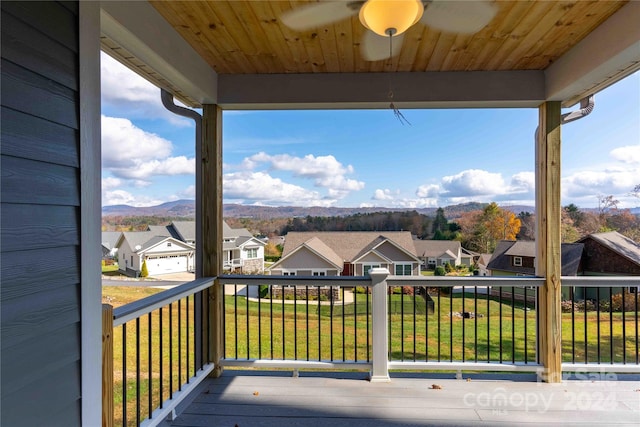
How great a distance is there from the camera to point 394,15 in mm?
1604

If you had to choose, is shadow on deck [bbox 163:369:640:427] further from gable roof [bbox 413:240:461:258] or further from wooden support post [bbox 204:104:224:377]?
gable roof [bbox 413:240:461:258]

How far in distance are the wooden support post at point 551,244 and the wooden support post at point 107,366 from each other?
310 cm

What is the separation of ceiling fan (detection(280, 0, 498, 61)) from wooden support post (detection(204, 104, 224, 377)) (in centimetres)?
116

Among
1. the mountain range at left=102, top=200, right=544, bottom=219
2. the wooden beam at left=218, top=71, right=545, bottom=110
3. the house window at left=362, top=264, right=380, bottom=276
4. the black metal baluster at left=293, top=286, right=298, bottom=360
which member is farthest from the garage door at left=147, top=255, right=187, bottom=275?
the house window at left=362, top=264, right=380, bottom=276

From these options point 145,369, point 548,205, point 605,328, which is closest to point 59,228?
point 145,369

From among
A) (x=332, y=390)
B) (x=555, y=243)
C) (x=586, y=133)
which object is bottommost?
(x=332, y=390)

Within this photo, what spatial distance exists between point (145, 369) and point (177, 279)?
617mm

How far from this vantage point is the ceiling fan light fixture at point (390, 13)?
1564mm

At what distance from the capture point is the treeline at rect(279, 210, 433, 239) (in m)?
2.91

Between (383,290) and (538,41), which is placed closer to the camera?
(538,41)

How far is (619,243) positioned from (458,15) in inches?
92.4

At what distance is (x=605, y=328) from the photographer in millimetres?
2941

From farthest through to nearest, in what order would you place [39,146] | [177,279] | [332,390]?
[332,390] → [177,279] → [39,146]

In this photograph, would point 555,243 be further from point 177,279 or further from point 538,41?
point 177,279
